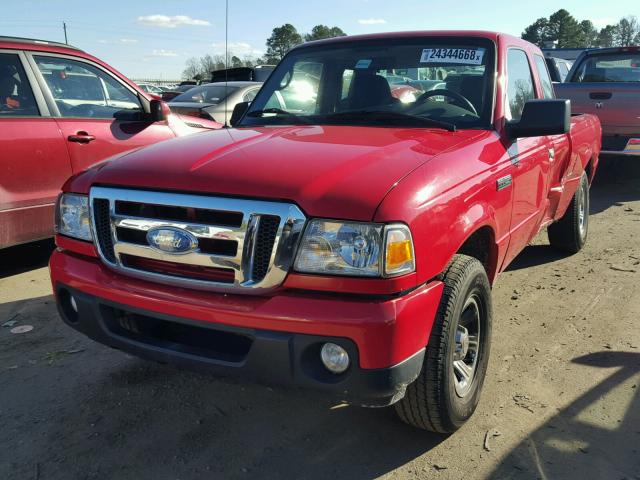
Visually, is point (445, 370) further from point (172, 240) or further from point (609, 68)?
point (609, 68)

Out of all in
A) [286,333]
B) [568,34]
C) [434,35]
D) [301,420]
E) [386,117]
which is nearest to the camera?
[286,333]

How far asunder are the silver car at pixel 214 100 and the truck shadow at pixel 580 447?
6.13 meters

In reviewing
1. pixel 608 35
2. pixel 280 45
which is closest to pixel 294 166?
pixel 280 45

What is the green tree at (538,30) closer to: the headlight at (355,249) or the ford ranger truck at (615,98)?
the ford ranger truck at (615,98)

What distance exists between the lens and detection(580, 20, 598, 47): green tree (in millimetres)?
73912

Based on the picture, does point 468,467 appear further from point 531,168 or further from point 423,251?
point 531,168

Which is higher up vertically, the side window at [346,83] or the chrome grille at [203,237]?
the side window at [346,83]

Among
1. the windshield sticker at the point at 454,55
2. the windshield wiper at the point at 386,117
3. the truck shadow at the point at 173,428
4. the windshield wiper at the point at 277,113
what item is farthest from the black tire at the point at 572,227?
the truck shadow at the point at 173,428

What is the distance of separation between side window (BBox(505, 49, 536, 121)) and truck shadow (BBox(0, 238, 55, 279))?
4.08 meters

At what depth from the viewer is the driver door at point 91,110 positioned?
4.80m

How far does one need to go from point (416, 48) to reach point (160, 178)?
75.9 inches

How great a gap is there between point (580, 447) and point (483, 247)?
41.3 inches

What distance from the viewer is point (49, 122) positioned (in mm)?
4672

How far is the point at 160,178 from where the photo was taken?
2.35m
